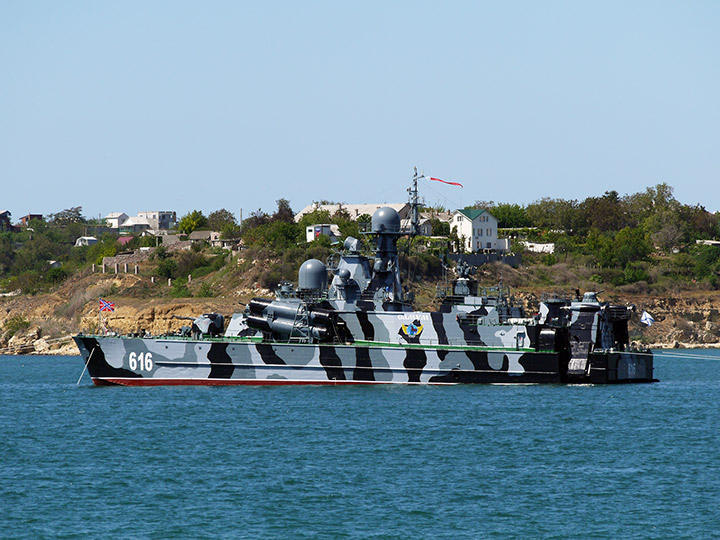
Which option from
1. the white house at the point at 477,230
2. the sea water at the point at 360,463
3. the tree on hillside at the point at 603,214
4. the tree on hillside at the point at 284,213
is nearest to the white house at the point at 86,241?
the tree on hillside at the point at 284,213

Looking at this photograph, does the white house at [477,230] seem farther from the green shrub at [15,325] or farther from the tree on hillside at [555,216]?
the green shrub at [15,325]

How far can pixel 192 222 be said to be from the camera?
117 metres

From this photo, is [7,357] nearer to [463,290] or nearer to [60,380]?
[60,380]

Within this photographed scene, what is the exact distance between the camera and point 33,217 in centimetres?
17375

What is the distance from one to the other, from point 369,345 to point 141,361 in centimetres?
1011

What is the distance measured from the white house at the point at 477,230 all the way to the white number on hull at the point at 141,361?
54.2 meters

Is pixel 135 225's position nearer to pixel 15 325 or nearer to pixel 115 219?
pixel 115 219

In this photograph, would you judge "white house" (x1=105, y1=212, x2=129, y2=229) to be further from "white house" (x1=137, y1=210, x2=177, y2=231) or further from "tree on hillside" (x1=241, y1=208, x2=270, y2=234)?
"tree on hillside" (x1=241, y1=208, x2=270, y2=234)

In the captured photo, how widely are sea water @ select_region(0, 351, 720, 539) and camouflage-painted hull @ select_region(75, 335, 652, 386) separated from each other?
34.8 inches

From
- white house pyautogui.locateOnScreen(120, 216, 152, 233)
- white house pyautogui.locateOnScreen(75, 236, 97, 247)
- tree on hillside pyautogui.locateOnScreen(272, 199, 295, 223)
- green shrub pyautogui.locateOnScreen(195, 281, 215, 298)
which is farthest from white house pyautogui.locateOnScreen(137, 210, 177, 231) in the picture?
green shrub pyautogui.locateOnScreen(195, 281, 215, 298)

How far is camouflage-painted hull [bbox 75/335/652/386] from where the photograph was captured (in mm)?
42844

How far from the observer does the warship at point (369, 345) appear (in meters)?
42.9

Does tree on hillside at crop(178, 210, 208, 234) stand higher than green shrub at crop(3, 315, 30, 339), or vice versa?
tree on hillside at crop(178, 210, 208, 234)

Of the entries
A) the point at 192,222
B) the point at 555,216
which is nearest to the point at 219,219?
the point at 192,222
